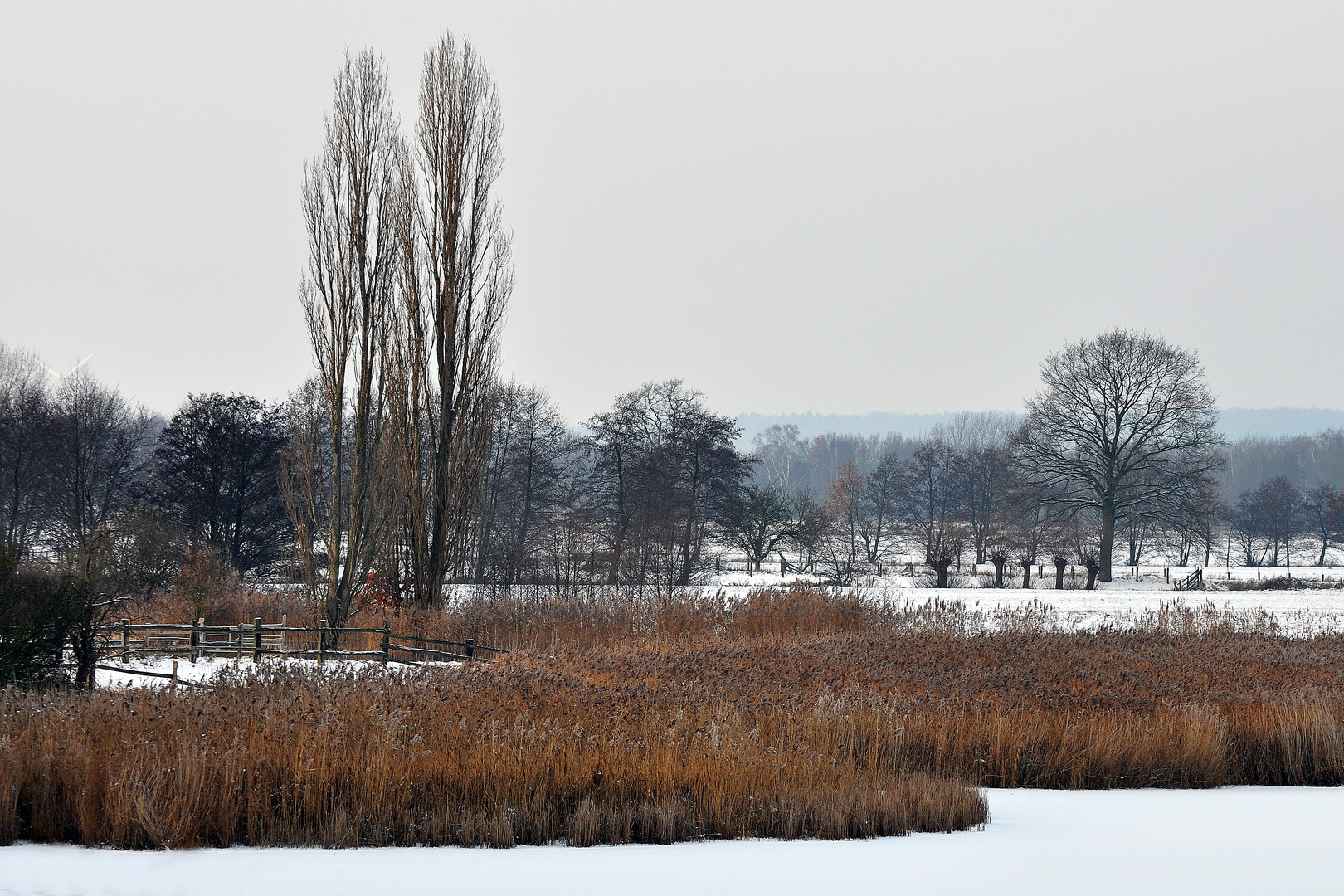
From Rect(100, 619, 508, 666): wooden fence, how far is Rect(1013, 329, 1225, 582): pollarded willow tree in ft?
109

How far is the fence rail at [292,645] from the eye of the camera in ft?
55.3

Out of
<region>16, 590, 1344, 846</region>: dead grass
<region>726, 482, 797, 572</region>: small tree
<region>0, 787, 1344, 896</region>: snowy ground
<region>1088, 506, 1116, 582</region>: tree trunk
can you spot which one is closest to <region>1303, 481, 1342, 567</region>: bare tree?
<region>1088, 506, 1116, 582</region>: tree trunk

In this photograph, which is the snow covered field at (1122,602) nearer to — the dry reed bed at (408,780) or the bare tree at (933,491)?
the dry reed bed at (408,780)

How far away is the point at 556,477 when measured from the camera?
52125 millimetres

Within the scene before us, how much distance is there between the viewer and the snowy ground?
5.66 metres

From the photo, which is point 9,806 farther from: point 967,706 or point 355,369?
point 355,369

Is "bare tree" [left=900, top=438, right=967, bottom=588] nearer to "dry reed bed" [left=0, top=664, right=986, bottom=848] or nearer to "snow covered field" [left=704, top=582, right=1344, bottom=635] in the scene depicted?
"snow covered field" [left=704, top=582, right=1344, bottom=635]

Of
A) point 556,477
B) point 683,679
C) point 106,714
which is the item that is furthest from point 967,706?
point 556,477

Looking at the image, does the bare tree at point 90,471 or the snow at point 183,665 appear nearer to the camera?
the snow at point 183,665

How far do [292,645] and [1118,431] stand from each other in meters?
36.8

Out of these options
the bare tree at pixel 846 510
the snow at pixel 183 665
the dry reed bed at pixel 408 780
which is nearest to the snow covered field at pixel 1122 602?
the snow at pixel 183 665

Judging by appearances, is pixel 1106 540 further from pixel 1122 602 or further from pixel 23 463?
pixel 23 463

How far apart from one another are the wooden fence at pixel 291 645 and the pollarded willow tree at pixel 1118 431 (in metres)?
33.1

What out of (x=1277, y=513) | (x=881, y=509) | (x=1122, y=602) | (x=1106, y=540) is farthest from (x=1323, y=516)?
(x=1122, y=602)
